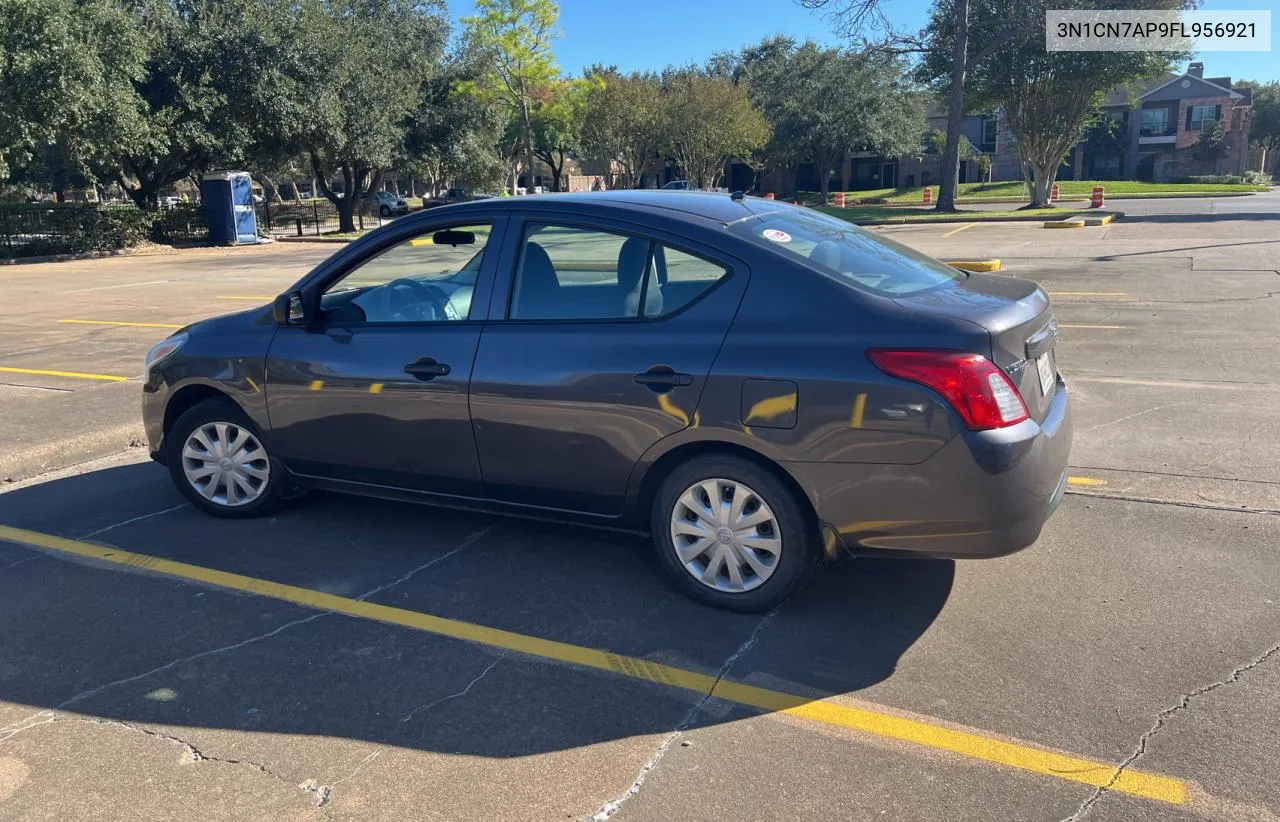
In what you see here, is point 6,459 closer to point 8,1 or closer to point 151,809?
point 151,809

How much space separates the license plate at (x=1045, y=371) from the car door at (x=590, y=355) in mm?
1240

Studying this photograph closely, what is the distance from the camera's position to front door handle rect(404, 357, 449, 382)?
4.15 m

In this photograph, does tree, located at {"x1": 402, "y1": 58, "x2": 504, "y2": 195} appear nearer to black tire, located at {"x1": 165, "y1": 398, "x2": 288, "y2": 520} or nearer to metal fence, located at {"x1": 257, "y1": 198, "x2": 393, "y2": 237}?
metal fence, located at {"x1": 257, "y1": 198, "x2": 393, "y2": 237}

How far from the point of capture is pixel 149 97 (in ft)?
91.8

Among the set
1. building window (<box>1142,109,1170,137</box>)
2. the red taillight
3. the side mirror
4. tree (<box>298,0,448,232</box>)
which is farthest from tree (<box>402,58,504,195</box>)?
building window (<box>1142,109,1170,137</box>)

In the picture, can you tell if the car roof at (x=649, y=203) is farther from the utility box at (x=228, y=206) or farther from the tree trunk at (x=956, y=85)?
the tree trunk at (x=956, y=85)

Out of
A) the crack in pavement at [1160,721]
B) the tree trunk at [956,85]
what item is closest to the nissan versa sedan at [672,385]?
the crack in pavement at [1160,721]

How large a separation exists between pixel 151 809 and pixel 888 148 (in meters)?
59.3

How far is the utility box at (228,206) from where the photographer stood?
3019cm

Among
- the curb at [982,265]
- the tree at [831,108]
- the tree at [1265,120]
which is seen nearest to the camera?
the curb at [982,265]

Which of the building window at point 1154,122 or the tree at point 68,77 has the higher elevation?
the building window at point 1154,122

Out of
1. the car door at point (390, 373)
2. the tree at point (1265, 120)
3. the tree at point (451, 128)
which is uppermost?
the tree at point (1265, 120)

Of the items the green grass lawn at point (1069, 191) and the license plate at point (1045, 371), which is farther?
the green grass lawn at point (1069, 191)

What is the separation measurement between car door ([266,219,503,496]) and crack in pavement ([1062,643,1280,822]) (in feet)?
8.95
